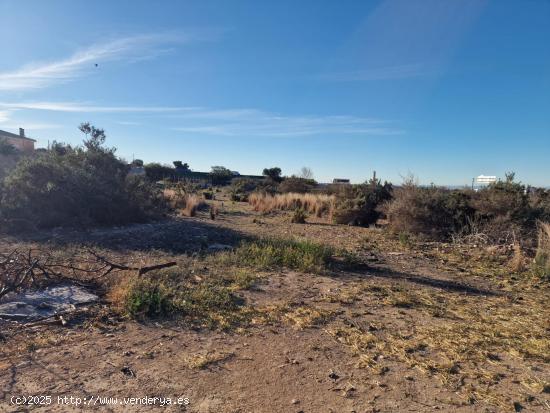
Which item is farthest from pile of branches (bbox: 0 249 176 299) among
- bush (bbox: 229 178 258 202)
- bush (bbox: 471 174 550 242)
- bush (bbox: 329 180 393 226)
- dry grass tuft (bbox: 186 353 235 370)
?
bush (bbox: 229 178 258 202)

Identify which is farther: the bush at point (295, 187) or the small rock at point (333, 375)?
the bush at point (295, 187)

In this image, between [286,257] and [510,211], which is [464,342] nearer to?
[286,257]

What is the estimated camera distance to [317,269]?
23.5ft

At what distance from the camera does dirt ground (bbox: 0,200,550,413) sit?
3059 mm

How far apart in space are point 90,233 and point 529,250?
10.4m

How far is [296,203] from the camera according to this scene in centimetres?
2086

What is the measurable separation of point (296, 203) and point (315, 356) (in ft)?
56.3

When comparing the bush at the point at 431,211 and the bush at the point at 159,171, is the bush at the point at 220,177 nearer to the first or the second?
the bush at the point at 159,171

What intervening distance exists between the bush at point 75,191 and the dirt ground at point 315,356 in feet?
23.1

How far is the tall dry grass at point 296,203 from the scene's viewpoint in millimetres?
18906

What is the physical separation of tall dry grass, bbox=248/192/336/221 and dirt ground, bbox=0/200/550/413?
12.5 metres

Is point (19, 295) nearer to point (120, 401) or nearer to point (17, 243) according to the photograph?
point (120, 401)

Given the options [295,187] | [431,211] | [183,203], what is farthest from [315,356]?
[295,187]

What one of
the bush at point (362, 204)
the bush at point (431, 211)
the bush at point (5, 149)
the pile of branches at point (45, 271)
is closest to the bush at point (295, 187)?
the bush at point (362, 204)
